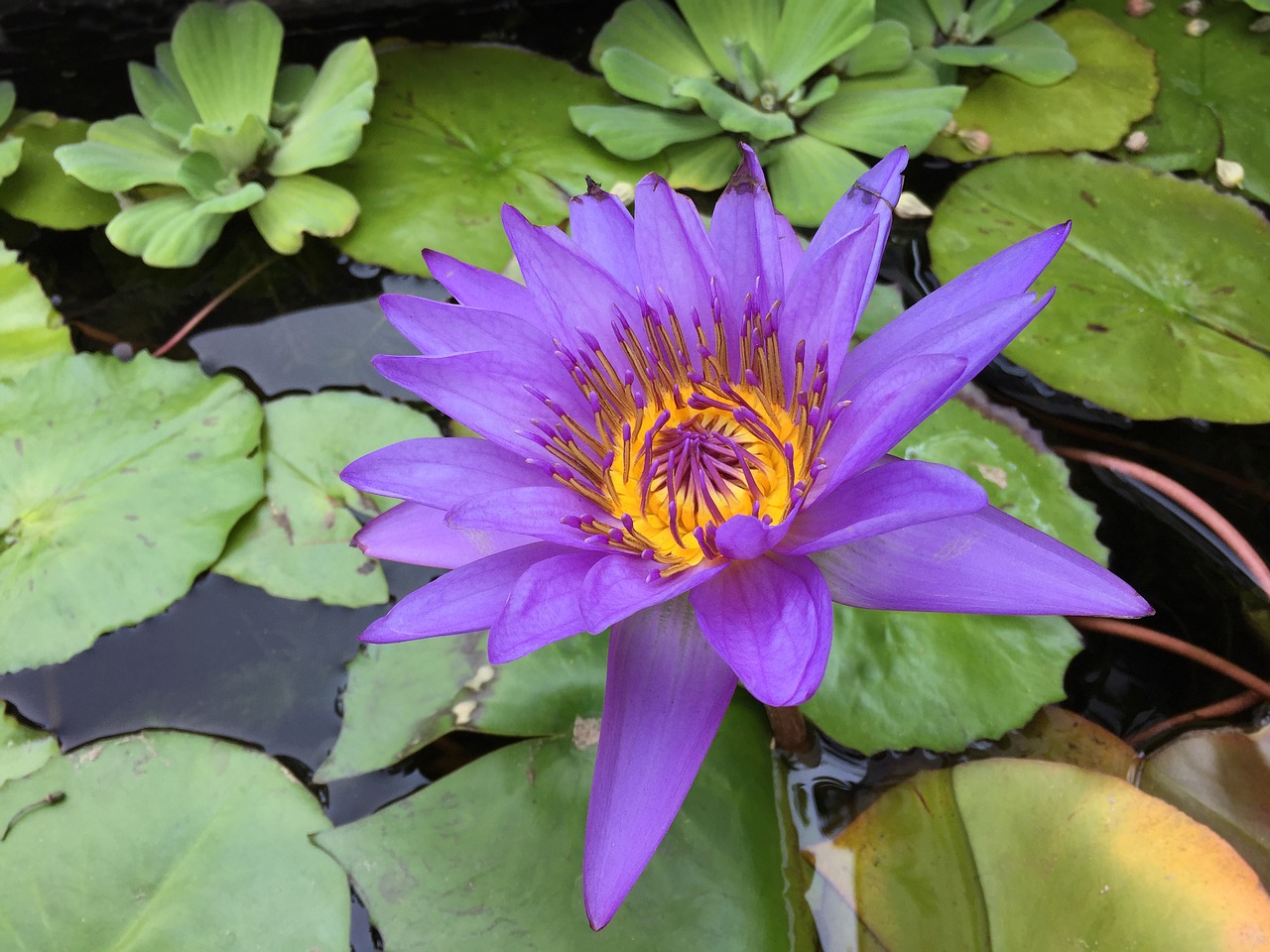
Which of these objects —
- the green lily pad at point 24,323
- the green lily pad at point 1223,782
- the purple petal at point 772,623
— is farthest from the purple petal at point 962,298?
the green lily pad at point 24,323

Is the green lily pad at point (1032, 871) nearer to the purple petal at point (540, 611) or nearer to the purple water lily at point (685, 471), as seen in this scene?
the purple water lily at point (685, 471)

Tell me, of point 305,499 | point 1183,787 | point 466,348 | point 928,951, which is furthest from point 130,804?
point 1183,787

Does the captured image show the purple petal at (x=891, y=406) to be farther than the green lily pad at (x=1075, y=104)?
No

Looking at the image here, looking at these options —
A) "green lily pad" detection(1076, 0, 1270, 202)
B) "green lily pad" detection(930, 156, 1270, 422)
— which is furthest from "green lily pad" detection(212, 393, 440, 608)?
"green lily pad" detection(1076, 0, 1270, 202)

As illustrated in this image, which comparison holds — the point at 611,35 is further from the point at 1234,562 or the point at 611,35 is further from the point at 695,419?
the point at 1234,562

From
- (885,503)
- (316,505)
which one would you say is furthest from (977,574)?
(316,505)
